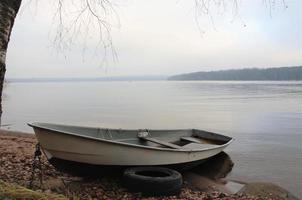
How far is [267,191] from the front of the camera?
36.7 ft

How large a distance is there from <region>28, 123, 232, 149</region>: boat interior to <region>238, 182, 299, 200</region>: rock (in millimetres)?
1762

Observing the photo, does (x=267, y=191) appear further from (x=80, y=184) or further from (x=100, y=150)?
(x=80, y=184)

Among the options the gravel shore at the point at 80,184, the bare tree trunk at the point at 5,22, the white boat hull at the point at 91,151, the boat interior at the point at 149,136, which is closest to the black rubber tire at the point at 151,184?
the gravel shore at the point at 80,184

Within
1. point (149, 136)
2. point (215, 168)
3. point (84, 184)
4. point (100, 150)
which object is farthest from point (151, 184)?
point (215, 168)

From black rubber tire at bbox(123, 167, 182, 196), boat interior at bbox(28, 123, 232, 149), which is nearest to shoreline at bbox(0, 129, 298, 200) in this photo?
black rubber tire at bbox(123, 167, 182, 196)

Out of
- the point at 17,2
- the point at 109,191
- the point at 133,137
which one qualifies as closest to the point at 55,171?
the point at 109,191

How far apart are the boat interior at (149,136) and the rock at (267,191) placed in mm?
1762

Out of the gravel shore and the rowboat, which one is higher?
the rowboat

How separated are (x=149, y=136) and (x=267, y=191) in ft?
13.8

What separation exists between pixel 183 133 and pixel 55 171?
5.98 m

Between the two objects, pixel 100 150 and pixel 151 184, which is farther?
pixel 100 150

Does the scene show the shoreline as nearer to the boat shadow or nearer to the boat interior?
the boat shadow

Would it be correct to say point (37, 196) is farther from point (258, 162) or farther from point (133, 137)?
point (258, 162)

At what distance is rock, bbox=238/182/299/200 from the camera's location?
34.8 feet
